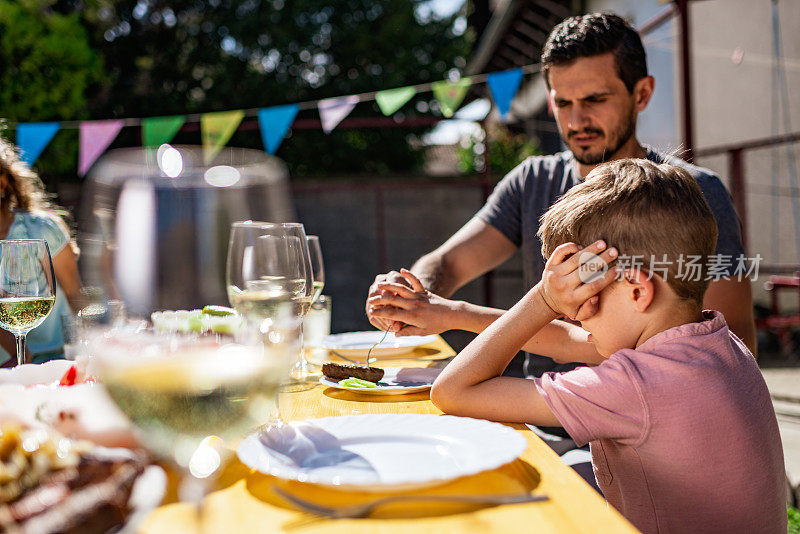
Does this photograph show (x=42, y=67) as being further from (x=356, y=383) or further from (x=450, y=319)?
(x=356, y=383)

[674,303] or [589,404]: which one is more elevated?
[674,303]

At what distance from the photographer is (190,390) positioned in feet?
2.03

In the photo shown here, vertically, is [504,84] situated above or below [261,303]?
above

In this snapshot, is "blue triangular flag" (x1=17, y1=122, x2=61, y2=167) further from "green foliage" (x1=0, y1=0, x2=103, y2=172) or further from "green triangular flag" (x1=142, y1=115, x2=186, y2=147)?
"green foliage" (x1=0, y1=0, x2=103, y2=172)

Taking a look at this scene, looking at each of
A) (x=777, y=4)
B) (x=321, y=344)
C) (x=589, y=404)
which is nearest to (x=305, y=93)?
(x=777, y=4)

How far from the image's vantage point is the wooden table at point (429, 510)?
0.65 metres

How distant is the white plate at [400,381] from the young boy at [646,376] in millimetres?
130

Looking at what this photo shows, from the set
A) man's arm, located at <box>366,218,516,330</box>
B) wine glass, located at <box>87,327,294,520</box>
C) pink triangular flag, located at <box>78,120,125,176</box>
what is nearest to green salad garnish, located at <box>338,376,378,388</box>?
wine glass, located at <box>87,327,294,520</box>

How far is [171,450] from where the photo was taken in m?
0.67

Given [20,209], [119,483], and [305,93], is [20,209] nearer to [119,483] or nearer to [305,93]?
[119,483]

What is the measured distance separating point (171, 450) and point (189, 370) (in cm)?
11

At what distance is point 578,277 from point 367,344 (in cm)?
78

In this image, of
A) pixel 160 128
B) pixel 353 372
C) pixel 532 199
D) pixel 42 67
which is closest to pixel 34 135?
pixel 160 128

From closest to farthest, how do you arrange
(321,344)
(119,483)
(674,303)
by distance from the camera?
(119,483), (674,303), (321,344)
